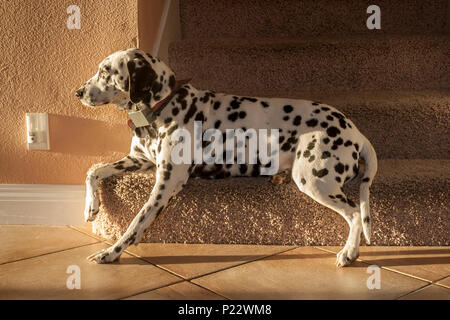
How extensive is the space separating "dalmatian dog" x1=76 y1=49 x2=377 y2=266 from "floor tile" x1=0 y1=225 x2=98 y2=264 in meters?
0.19

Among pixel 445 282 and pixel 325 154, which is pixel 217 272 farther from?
pixel 445 282

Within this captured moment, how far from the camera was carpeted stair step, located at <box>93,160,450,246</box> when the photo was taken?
2088 millimetres

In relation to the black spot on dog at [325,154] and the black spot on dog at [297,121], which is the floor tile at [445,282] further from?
the black spot on dog at [297,121]

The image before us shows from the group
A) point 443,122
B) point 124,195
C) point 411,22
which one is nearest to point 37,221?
point 124,195

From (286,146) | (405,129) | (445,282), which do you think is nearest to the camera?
(445,282)

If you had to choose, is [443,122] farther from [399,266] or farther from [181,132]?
[181,132]

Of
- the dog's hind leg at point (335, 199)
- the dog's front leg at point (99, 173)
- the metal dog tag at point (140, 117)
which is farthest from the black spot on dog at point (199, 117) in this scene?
the dog's hind leg at point (335, 199)

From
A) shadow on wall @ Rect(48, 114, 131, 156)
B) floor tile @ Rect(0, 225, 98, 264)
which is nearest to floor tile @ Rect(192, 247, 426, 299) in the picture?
floor tile @ Rect(0, 225, 98, 264)

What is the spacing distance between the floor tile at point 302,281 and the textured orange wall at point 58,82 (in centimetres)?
104

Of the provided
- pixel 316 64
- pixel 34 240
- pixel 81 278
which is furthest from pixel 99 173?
pixel 316 64

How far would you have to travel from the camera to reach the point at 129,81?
2.05 meters

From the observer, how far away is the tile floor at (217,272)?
1.71m

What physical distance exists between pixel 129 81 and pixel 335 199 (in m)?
0.98

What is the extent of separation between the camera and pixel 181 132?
7.06 feet
